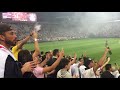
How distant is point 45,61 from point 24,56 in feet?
1.43

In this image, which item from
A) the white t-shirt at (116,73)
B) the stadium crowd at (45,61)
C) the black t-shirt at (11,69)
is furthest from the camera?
the white t-shirt at (116,73)

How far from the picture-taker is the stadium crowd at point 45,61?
537cm

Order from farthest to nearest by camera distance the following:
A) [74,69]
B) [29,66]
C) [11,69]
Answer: [74,69] → [29,66] → [11,69]

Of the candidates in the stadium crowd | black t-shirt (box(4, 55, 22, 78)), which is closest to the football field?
the stadium crowd

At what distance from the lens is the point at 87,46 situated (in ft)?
18.3

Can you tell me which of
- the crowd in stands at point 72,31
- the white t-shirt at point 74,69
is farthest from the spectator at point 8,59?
the white t-shirt at point 74,69

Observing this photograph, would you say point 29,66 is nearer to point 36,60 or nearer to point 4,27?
point 36,60

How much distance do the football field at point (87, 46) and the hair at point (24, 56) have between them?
11 cm

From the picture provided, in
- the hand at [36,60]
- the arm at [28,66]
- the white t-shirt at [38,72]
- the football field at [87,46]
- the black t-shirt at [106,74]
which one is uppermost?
the football field at [87,46]

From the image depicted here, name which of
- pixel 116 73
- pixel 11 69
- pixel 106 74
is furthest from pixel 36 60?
pixel 116 73

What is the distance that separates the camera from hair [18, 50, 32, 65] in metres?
5.39

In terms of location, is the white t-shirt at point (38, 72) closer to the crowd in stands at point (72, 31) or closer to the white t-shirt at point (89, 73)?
the crowd in stands at point (72, 31)

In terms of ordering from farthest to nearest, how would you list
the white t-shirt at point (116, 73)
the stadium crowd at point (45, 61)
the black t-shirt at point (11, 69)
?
the white t-shirt at point (116, 73), the stadium crowd at point (45, 61), the black t-shirt at point (11, 69)
